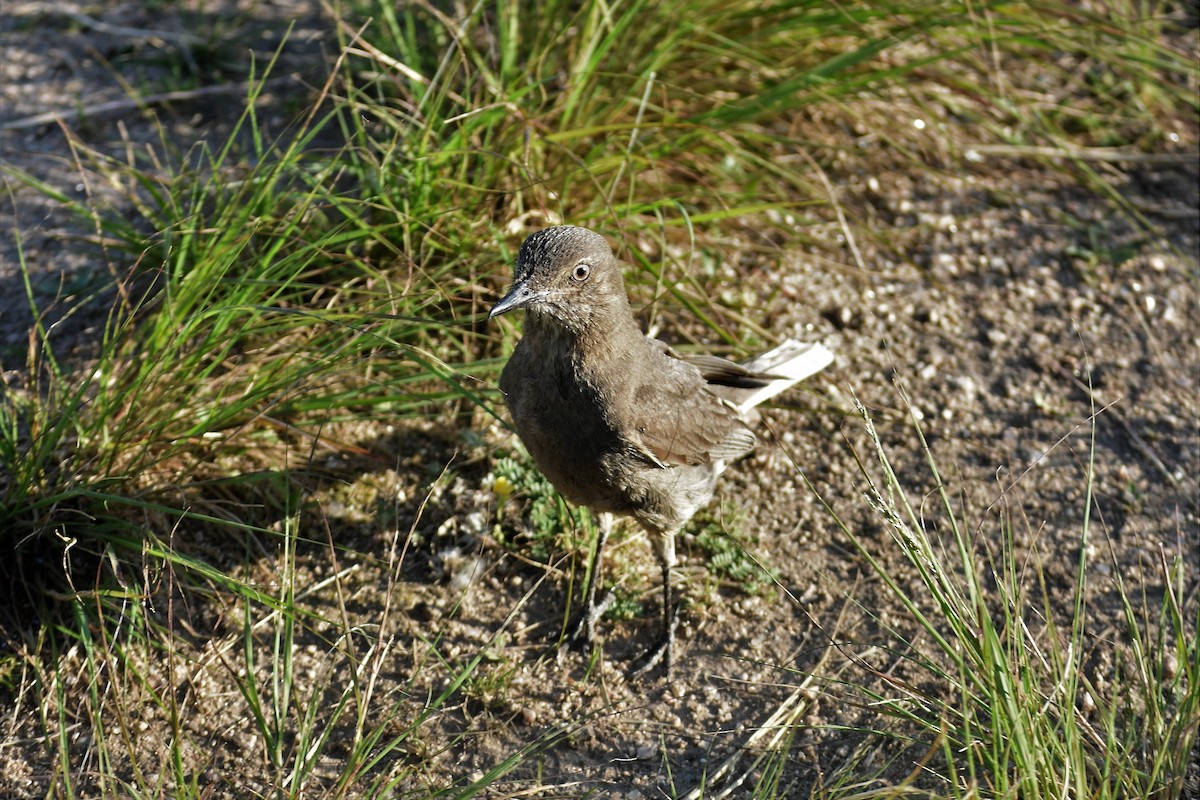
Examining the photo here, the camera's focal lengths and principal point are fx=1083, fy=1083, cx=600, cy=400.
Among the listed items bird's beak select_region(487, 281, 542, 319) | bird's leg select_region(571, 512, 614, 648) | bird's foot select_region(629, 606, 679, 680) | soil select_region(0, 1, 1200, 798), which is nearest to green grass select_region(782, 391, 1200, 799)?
soil select_region(0, 1, 1200, 798)

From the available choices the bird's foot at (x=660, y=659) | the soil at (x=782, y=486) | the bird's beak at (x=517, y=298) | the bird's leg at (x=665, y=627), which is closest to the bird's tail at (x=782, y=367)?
the soil at (x=782, y=486)

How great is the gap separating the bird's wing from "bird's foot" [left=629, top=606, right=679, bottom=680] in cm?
63

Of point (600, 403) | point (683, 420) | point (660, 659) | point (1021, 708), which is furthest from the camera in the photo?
point (660, 659)

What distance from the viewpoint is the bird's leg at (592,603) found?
4.05m

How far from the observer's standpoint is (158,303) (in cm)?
434

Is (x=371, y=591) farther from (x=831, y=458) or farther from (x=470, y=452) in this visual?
(x=831, y=458)

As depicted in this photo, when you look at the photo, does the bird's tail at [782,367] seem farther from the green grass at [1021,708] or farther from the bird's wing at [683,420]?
the green grass at [1021,708]

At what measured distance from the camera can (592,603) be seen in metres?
4.05

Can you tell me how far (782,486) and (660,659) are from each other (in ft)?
3.32

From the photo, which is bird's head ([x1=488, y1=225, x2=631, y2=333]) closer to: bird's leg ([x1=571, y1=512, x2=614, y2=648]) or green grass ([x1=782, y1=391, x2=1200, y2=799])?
bird's leg ([x1=571, y1=512, x2=614, y2=648])

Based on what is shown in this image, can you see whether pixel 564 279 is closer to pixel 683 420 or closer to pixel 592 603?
pixel 683 420

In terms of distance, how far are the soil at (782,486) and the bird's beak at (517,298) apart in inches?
34.6

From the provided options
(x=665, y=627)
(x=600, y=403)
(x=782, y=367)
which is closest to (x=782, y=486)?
(x=782, y=367)

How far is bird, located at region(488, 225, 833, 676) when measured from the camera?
358cm
